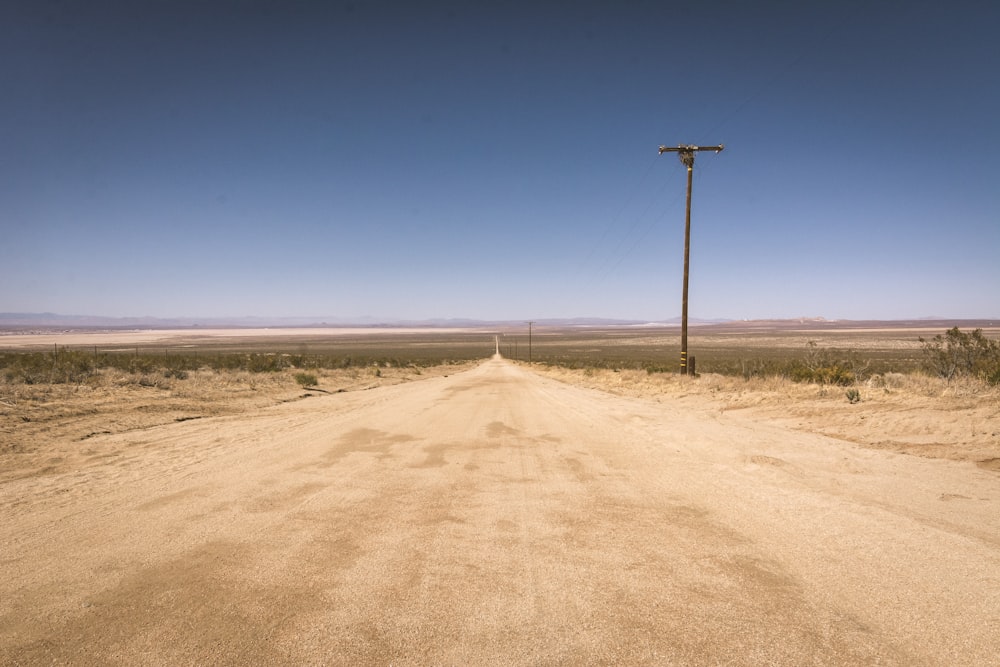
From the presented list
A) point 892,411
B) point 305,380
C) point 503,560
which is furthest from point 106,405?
point 892,411

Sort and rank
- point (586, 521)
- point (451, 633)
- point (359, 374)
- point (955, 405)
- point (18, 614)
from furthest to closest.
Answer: point (359, 374), point (955, 405), point (586, 521), point (18, 614), point (451, 633)

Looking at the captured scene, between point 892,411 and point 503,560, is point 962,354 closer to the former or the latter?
point 892,411

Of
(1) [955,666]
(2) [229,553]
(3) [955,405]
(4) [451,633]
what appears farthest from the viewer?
(3) [955,405]

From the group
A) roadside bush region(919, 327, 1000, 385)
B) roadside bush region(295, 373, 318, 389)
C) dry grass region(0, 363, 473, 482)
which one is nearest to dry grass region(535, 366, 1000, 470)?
roadside bush region(919, 327, 1000, 385)

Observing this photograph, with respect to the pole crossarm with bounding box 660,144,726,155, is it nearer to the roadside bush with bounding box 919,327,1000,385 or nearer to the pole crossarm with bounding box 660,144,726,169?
the pole crossarm with bounding box 660,144,726,169

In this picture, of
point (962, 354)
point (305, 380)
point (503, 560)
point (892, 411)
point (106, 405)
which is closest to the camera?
point (503, 560)

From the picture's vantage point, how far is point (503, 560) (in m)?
4.02

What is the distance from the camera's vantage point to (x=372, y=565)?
3.89 meters

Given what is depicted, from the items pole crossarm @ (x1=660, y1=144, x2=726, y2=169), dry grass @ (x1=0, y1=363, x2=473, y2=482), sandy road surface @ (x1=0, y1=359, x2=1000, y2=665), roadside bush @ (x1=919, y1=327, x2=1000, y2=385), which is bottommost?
dry grass @ (x1=0, y1=363, x2=473, y2=482)

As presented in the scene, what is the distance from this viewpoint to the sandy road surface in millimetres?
2920

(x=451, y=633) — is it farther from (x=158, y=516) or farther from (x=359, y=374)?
(x=359, y=374)

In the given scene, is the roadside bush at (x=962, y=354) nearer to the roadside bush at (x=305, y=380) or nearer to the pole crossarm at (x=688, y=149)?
the pole crossarm at (x=688, y=149)

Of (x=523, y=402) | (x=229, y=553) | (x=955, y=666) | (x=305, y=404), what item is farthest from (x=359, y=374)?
(x=955, y=666)

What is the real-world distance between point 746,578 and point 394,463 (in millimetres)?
5114
